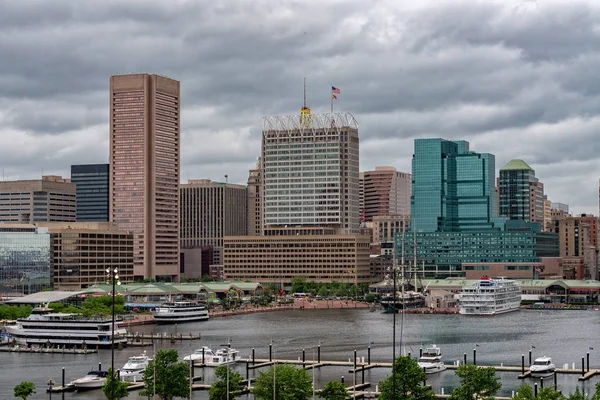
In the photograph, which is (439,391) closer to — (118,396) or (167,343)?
(118,396)

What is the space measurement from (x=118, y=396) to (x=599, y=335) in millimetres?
102375

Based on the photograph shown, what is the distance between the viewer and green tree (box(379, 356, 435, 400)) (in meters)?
92.5

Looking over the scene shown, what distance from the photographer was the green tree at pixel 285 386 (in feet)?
307

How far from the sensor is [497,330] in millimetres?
191000

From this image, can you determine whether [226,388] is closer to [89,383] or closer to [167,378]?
[167,378]

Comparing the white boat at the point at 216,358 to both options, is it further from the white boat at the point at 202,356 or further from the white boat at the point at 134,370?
the white boat at the point at 134,370

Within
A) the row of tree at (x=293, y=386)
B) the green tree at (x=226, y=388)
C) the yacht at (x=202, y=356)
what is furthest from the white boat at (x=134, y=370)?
the green tree at (x=226, y=388)

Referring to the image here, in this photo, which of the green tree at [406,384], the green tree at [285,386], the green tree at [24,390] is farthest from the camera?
the green tree at [24,390]

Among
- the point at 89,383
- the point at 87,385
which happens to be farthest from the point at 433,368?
the point at 87,385

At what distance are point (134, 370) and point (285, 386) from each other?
119ft

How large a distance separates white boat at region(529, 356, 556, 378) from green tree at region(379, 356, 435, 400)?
88.0 feet

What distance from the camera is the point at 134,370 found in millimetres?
124938

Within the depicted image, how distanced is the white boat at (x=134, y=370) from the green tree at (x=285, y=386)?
3089 cm

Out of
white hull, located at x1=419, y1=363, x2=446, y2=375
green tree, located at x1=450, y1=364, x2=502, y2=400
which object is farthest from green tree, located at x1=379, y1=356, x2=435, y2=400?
white hull, located at x1=419, y1=363, x2=446, y2=375
